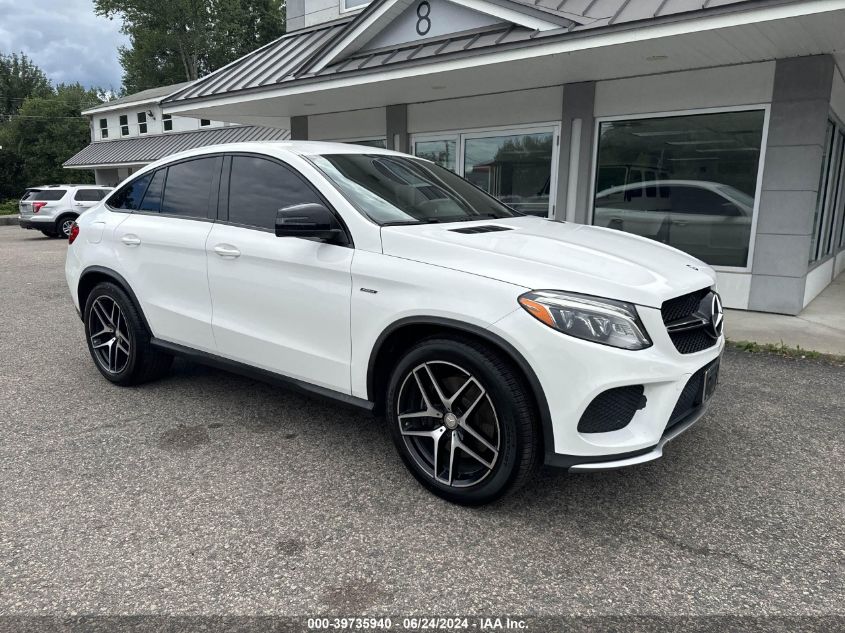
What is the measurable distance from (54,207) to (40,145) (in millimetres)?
29151

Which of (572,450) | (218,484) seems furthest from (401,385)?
(218,484)

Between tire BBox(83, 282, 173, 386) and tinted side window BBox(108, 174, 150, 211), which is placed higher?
tinted side window BBox(108, 174, 150, 211)

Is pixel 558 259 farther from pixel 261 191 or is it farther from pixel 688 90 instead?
pixel 688 90

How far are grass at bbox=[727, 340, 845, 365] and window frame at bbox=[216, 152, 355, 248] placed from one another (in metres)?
4.48

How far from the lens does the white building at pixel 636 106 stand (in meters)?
6.57

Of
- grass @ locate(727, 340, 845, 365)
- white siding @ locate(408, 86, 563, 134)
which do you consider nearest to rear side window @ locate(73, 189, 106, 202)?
white siding @ locate(408, 86, 563, 134)

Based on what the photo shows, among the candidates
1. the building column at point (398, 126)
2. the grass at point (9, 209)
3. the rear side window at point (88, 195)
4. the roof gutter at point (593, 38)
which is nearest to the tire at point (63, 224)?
the rear side window at point (88, 195)

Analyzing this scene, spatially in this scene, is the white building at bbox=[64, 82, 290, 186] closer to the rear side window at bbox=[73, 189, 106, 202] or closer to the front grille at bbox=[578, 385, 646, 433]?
the rear side window at bbox=[73, 189, 106, 202]

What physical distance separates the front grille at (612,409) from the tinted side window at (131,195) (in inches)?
145

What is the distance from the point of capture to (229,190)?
157 inches

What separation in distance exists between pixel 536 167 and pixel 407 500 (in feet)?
23.6

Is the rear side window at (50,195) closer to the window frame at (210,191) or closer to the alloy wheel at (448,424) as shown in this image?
the window frame at (210,191)

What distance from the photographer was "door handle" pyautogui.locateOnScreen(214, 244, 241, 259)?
12.3ft

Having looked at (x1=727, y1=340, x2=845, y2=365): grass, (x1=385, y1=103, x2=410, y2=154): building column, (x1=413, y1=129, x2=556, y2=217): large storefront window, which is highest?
(x1=385, y1=103, x2=410, y2=154): building column
